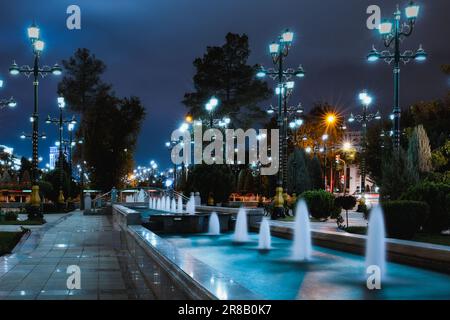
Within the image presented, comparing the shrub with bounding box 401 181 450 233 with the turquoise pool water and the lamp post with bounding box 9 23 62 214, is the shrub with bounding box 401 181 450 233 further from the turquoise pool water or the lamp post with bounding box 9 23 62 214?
the lamp post with bounding box 9 23 62 214

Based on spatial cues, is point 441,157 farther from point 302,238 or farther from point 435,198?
point 302,238

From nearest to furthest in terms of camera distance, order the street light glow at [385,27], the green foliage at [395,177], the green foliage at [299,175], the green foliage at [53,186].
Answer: the green foliage at [395,177]
the street light glow at [385,27]
the green foliage at [299,175]
the green foliage at [53,186]

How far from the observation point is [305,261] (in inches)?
446

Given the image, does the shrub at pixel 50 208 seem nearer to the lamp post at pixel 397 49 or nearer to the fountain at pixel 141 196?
the fountain at pixel 141 196

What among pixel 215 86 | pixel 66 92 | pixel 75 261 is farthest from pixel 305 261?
pixel 66 92

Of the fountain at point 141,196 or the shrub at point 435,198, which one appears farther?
the fountain at point 141,196

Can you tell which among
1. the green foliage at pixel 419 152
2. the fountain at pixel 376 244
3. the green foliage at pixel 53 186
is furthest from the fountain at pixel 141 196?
the fountain at pixel 376 244

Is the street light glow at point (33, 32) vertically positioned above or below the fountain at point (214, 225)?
above

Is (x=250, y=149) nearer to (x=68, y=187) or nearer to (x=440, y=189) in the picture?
(x=68, y=187)

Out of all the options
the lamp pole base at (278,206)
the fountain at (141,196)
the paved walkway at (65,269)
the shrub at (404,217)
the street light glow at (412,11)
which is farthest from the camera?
the fountain at (141,196)

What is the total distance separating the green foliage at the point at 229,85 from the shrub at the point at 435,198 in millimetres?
37946

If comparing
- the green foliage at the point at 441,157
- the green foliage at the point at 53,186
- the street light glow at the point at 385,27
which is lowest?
the green foliage at the point at 53,186

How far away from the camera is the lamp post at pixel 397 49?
18594mm
